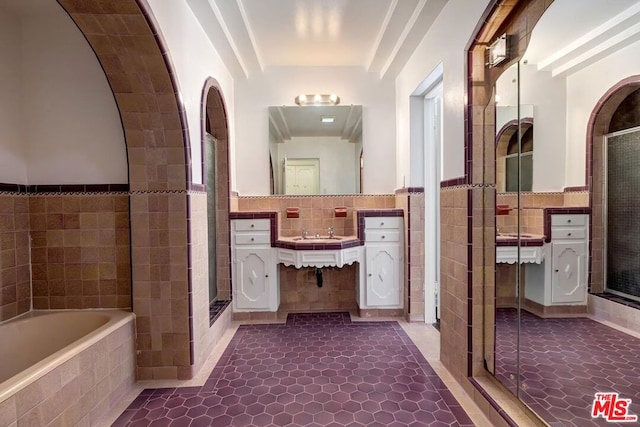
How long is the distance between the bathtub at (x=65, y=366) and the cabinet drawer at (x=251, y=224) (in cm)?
135

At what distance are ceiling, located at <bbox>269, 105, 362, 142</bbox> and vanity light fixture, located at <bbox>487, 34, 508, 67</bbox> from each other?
6.45 ft

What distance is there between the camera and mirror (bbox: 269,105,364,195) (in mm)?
3920

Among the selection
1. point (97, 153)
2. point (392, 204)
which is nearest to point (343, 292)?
point (392, 204)

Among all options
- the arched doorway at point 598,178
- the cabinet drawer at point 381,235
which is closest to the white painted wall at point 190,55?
the cabinet drawer at point 381,235

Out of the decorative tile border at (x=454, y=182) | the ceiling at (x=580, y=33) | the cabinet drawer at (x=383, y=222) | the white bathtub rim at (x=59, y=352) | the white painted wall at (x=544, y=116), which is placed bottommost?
the white bathtub rim at (x=59, y=352)

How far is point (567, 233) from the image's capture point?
199cm

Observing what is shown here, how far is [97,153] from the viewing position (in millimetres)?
2539

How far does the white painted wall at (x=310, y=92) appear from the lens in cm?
389

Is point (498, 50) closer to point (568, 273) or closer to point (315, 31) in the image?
point (568, 273)

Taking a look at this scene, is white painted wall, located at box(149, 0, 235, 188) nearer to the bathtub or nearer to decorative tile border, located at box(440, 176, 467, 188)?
the bathtub

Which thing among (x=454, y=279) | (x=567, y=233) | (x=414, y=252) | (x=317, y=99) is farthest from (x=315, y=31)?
(x=567, y=233)

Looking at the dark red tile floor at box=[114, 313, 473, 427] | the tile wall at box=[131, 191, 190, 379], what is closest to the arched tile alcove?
the tile wall at box=[131, 191, 190, 379]

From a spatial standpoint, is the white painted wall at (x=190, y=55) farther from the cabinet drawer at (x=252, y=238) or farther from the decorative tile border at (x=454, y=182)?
the decorative tile border at (x=454, y=182)

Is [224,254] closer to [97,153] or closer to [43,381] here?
[97,153]
